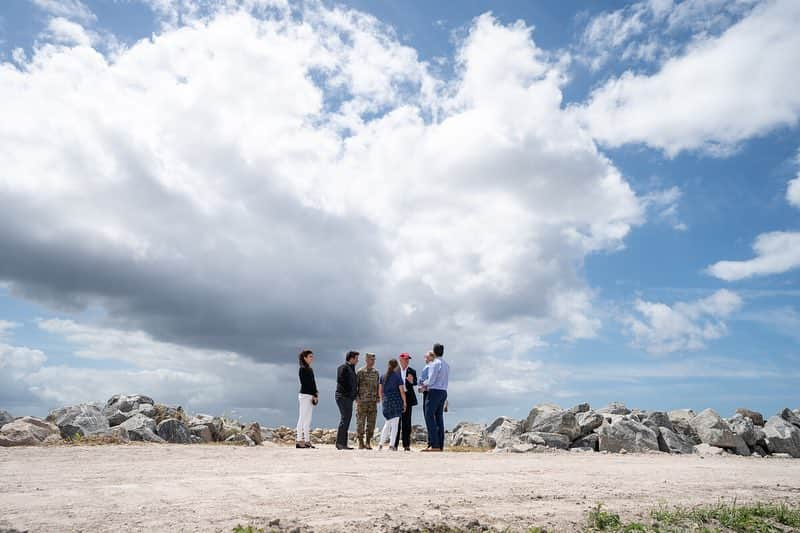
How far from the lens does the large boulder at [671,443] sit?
19688 millimetres

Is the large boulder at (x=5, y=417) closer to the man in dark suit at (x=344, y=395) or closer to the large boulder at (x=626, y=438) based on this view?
the man in dark suit at (x=344, y=395)

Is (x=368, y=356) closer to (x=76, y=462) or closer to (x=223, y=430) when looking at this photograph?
(x=223, y=430)

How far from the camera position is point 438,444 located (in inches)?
671

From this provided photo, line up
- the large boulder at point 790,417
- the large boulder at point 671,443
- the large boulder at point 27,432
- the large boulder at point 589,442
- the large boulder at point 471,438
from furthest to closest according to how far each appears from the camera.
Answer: the large boulder at point 790,417 → the large boulder at point 471,438 → the large boulder at point 671,443 → the large boulder at point 589,442 → the large boulder at point 27,432

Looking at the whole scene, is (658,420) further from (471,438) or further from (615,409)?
(471,438)

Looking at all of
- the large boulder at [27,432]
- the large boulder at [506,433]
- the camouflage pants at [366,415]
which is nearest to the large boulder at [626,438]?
the large boulder at [506,433]

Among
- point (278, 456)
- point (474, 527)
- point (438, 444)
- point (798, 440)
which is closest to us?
point (474, 527)

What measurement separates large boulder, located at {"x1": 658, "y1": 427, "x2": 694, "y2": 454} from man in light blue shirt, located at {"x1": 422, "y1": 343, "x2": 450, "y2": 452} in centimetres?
739

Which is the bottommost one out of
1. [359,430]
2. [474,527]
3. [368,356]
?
[474,527]

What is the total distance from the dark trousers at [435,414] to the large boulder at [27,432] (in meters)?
9.42

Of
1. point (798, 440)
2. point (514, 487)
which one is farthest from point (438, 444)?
point (798, 440)

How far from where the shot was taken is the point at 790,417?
24234mm

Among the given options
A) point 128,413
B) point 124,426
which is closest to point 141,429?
point 124,426

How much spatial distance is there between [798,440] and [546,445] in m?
9.61
